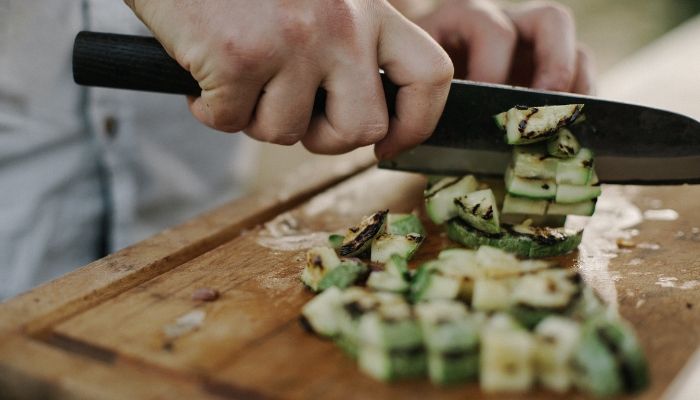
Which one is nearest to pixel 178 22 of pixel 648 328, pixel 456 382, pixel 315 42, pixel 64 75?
pixel 315 42

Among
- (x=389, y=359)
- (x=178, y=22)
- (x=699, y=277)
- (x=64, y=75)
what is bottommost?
(x=699, y=277)

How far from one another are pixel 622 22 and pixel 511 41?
20.5ft

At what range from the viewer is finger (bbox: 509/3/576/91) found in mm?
2084

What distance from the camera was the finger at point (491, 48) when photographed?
2.14 m

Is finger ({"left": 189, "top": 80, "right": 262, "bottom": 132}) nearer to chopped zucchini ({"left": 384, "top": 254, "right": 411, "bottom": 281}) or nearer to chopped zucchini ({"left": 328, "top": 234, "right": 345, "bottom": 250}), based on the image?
chopped zucchini ({"left": 328, "top": 234, "right": 345, "bottom": 250})

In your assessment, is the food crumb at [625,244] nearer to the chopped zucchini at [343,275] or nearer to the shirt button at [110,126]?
the chopped zucchini at [343,275]

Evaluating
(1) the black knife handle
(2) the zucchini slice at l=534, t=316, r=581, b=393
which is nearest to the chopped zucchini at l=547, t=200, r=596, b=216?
(2) the zucchini slice at l=534, t=316, r=581, b=393

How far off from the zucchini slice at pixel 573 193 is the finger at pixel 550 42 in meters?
0.48

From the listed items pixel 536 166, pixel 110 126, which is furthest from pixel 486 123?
pixel 110 126

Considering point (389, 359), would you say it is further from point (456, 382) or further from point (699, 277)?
point (699, 277)

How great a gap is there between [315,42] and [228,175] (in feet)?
4.17

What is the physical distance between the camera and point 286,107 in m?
1.53

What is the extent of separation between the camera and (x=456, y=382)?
3.81 feet

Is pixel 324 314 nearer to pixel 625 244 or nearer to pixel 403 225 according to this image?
pixel 403 225
